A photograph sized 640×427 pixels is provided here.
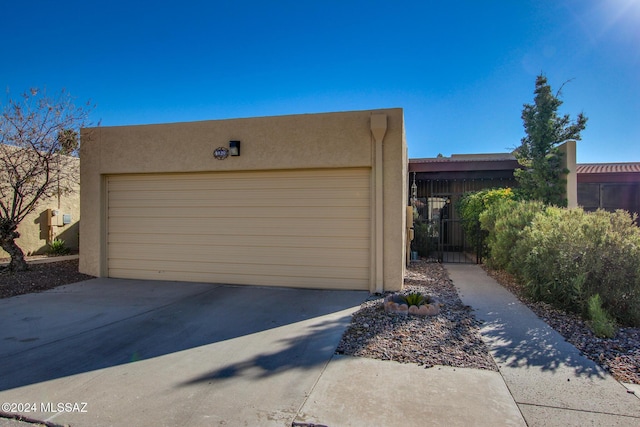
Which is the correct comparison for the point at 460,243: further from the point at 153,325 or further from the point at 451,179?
the point at 153,325

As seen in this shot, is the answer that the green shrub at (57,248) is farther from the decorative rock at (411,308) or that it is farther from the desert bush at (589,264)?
the desert bush at (589,264)

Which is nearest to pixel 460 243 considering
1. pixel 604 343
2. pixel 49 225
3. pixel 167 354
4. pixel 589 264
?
pixel 589 264

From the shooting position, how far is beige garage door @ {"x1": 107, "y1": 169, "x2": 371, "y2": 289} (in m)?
6.76

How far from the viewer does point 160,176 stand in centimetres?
767

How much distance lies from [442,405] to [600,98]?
33.1 feet

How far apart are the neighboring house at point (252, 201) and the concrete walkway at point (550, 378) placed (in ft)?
7.32

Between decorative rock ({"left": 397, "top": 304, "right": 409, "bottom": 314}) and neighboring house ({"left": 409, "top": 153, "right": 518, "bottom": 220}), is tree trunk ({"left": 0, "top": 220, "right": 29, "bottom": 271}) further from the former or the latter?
neighboring house ({"left": 409, "top": 153, "right": 518, "bottom": 220})

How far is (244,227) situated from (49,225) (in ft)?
26.1

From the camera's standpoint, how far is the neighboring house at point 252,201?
6465mm

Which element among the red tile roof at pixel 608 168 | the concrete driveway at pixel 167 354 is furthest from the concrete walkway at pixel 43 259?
the red tile roof at pixel 608 168

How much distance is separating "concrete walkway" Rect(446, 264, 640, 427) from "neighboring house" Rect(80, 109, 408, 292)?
7.32 feet

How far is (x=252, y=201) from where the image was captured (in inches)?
283

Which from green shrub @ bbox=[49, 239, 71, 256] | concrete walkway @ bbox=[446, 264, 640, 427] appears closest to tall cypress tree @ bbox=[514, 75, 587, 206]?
concrete walkway @ bbox=[446, 264, 640, 427]

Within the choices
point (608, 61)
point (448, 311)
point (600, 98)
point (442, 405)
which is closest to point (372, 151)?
point (448, 311)
